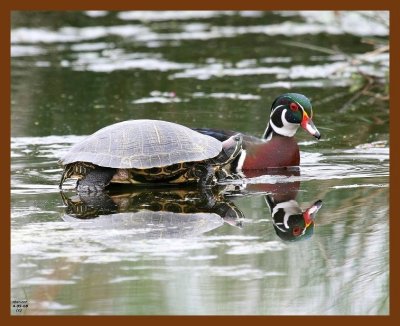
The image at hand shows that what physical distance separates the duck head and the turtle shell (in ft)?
4.09

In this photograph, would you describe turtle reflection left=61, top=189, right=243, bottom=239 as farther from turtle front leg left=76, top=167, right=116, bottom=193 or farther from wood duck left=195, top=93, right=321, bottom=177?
wood duck left=195, top=93, right=321, bottom=177

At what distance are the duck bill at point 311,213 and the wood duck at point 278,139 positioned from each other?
1.55 metres

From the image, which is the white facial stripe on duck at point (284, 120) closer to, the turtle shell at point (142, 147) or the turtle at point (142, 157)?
the turtle at point (142, 157)

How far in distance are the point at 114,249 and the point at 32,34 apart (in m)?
13.0

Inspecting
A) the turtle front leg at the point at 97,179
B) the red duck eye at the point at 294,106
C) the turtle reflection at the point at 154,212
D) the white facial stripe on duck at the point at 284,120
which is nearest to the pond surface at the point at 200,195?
the turtle reflection at the point at 154,212

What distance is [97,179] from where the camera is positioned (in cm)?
963

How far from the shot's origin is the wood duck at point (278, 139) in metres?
10.6

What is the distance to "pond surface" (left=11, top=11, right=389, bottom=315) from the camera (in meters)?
6.82

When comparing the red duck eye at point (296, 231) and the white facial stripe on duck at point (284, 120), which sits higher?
the white facial stripe on duck at point (284, 120)

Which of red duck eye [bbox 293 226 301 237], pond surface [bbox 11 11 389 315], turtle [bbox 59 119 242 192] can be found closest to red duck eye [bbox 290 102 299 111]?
pond surface [bbox 11 11 389 315]

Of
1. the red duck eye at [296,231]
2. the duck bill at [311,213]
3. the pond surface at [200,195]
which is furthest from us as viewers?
the duck bill at [311,213]

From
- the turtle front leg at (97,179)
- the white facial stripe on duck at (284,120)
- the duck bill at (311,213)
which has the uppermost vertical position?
the white facial stripe on duck at (284,120)

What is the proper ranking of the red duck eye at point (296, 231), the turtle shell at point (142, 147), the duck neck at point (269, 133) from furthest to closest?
the duck neck at point (269, 133)
the turtle shell at point (142, 147)
the red duck eye at point (296, 231)

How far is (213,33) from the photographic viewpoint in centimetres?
1981
